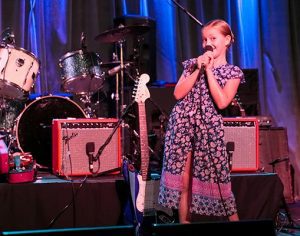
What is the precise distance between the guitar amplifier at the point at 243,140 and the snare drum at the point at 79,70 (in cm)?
148

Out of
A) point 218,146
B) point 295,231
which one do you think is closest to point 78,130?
point 218,146

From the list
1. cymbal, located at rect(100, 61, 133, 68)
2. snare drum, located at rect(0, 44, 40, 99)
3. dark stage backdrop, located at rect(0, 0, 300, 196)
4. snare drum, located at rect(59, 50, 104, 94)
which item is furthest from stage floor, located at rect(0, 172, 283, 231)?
dark stage backdrop, located at rect(0, 0, 300, 196)

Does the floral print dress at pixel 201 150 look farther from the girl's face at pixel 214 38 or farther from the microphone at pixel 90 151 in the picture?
the microphone at pixel 90 151

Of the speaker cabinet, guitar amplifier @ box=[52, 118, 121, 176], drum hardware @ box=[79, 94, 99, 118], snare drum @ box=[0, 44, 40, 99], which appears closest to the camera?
guitar amplifier @ box=[52, 118, 121, 176]

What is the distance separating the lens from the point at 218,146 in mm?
2934

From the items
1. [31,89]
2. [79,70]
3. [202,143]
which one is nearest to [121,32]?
[79,70]

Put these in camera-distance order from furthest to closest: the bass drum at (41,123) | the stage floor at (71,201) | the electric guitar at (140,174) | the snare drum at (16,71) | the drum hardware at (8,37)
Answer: the drum hardware at (8,37), the bass drum at (41,123), the snare drum at (16,71), the stage floor at (71,201), the electric guitar at (140,174)

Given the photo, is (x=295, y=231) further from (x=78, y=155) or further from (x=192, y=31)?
(x=192, y=31)

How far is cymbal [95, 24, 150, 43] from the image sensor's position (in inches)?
→ 190

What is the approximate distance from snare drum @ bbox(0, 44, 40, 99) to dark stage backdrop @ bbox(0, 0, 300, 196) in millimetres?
948

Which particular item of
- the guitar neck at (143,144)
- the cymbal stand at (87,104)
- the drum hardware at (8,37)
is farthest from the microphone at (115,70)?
the guitar neck at (143,144)

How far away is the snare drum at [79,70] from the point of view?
16.0ft

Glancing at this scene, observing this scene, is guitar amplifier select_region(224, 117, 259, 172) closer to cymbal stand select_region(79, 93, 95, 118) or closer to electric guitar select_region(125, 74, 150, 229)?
electric guitar select_region(125, 74, 150, 229)

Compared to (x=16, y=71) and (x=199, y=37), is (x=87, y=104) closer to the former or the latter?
(x=16, y=71)
